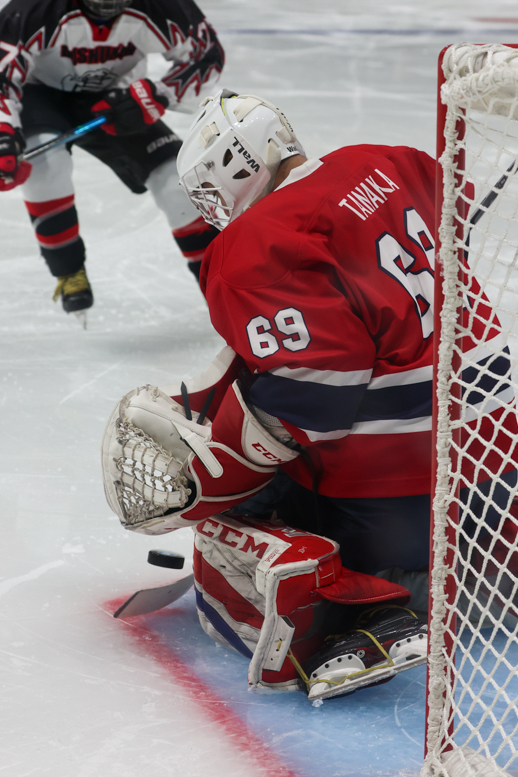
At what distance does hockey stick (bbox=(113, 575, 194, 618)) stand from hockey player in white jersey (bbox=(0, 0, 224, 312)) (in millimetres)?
1659

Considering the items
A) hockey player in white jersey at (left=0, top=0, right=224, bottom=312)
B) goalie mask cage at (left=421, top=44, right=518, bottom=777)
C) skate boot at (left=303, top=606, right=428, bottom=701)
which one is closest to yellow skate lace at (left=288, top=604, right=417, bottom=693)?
skate boot at (left=303, top=606, right=428, bottom=701)

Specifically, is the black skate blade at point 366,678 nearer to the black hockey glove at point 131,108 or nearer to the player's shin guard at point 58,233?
the player's shin guard at point 58,233

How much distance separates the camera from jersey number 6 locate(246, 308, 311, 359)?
142 cm

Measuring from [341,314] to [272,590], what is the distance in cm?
47

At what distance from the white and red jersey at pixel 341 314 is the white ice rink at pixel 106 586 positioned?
41 cm

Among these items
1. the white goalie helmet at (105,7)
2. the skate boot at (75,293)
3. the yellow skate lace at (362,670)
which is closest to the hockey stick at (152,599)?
the yellow skate lace at (362,670)

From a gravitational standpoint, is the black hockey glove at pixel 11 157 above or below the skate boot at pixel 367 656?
above

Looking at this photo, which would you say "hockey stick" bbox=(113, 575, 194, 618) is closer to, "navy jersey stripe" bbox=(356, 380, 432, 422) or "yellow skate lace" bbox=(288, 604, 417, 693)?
"yellow skate lace" bbox=(288, 604, 417, 693)

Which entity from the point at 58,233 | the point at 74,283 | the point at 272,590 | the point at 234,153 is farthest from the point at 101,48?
the point at 272,590

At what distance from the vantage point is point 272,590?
58.8 inches

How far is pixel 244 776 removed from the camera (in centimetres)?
136

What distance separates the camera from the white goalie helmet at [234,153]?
1.67 meters

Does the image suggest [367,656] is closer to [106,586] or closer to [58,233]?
[106,586]

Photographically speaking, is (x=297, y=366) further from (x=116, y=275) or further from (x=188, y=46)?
(x=116, y=275)
